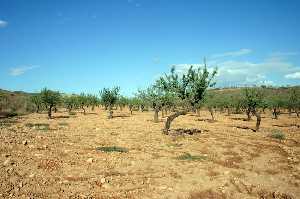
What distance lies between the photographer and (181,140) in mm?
28156

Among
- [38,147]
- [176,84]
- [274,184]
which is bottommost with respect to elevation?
[274,184]

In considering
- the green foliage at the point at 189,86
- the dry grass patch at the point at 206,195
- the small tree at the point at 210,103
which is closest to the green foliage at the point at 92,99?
the small tree at the point at 210,103

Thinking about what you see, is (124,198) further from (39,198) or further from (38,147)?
(38,147)

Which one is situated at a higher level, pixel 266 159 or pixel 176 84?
pixel 176 84

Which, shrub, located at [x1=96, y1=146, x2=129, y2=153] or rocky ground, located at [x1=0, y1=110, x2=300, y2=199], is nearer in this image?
rocky ground, located at [x1=0, y1=110, x2=300, y2=199]

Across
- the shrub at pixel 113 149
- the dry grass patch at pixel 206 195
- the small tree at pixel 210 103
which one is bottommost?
the dry grass patch at pixel 206 195

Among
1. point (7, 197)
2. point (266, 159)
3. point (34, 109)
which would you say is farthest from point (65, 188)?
point (34, 109)

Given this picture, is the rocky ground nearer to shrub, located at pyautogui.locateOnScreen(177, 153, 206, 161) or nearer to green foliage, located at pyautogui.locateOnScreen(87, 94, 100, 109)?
shrub, located at pyautogui.locateOnScreen(177, 153, 206, 161)

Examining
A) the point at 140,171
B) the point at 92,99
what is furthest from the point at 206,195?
the point at 92,99

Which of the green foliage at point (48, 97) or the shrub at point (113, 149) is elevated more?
the green foliage at point (48, 97)

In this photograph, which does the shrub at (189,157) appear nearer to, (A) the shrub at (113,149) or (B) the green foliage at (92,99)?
(A) the shrub at (113,149)

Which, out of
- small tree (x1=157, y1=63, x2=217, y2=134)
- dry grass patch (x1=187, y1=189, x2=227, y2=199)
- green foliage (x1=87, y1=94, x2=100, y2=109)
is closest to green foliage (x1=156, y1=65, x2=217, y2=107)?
small tree (x1=157, y1=63, x2=217, y2=134)

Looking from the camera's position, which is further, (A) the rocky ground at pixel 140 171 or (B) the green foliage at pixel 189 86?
(B) the green foliage at pixel 189 86

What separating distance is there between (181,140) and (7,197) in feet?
58.4
